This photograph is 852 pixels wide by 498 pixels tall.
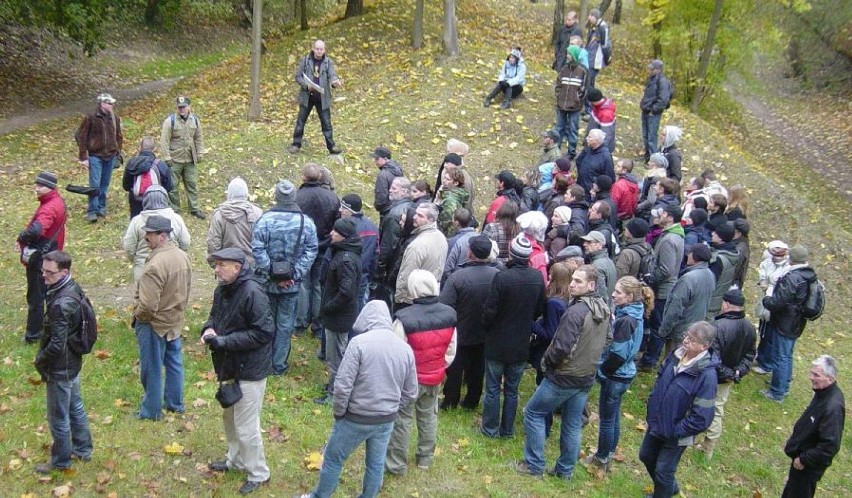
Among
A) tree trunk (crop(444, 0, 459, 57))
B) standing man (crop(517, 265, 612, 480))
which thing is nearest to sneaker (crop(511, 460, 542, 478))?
standing man (crop(517, 265, 612, 480))

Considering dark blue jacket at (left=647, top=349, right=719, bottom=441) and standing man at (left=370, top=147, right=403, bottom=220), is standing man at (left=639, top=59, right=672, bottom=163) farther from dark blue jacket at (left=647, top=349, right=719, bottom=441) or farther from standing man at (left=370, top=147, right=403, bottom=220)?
dark blue jacket at (left=647, top=349, right=719, bottom=441)

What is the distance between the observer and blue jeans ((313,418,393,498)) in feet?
18.5

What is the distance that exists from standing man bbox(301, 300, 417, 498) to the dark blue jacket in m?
2.24

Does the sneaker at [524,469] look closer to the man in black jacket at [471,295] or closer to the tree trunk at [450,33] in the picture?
the man in black jacket at [471,295]

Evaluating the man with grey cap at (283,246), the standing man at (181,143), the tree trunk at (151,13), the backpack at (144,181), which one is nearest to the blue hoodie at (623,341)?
the man with grey cap at (283,246)

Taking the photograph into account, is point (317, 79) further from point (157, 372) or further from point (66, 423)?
point (66, 423)

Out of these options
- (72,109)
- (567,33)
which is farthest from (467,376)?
(72,109)

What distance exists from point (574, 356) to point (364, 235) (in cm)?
293

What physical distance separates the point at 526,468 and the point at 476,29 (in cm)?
1909

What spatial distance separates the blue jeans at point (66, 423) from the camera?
6012mm

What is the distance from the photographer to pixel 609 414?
7281mm

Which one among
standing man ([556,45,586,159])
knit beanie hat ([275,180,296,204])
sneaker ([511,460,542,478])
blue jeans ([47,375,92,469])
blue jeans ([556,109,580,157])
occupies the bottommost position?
sneaker ([511,460,542,478])

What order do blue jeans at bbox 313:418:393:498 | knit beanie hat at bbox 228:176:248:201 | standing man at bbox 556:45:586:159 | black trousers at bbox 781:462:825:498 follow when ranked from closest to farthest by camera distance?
1. blue jeans at bbox 313:418:393:498
2. black trousers at bbox 781:462:825:498
3. knit beanie hat at bbox 228:176:248:201
4. standing man at bbox 556:45:586:159

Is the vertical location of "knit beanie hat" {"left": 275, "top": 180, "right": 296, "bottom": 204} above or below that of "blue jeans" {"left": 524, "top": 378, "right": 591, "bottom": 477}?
above
